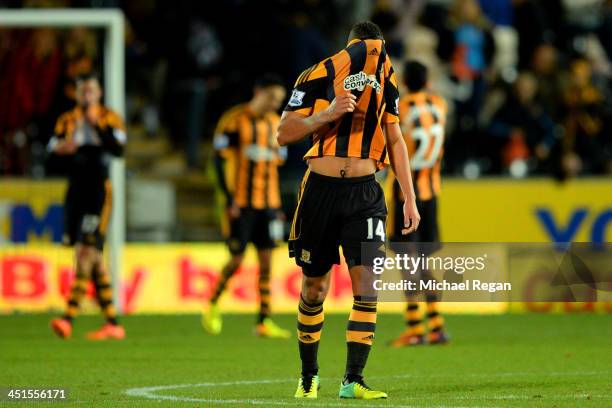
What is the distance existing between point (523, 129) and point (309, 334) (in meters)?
10.9

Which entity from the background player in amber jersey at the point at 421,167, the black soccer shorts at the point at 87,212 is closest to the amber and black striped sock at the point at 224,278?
the black soccer shorts at the point at 87,212

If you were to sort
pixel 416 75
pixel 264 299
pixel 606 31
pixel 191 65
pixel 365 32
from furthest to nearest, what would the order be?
pixel 606 31
pixel 191 65
pixel 264 299
pixel 416 75
pixel 365 32

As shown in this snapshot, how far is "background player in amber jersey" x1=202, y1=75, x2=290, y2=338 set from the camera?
48.1 ft

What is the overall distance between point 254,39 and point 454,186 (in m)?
3.34

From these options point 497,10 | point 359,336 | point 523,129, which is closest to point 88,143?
point 359,336

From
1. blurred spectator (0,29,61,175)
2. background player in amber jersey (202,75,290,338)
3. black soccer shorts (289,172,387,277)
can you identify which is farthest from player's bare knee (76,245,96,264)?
black soccer shorts (289,172,387,277)

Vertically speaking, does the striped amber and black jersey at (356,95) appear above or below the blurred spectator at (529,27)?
below

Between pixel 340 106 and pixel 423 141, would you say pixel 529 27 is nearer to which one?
pixel 423 141

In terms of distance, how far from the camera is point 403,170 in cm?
870

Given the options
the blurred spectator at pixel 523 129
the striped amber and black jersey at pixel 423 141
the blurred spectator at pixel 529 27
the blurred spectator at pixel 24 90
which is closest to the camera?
the striped amber and black jersey at pixel 423 141

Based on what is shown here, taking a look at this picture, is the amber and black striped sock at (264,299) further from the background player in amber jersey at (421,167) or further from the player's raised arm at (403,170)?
the player's raised arm at (403,170)

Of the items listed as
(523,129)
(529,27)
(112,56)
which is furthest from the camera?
(529,27)

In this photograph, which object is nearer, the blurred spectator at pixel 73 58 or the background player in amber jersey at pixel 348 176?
the background player in amber jersey at pixel 348 176

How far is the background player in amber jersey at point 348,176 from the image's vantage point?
8.57m
